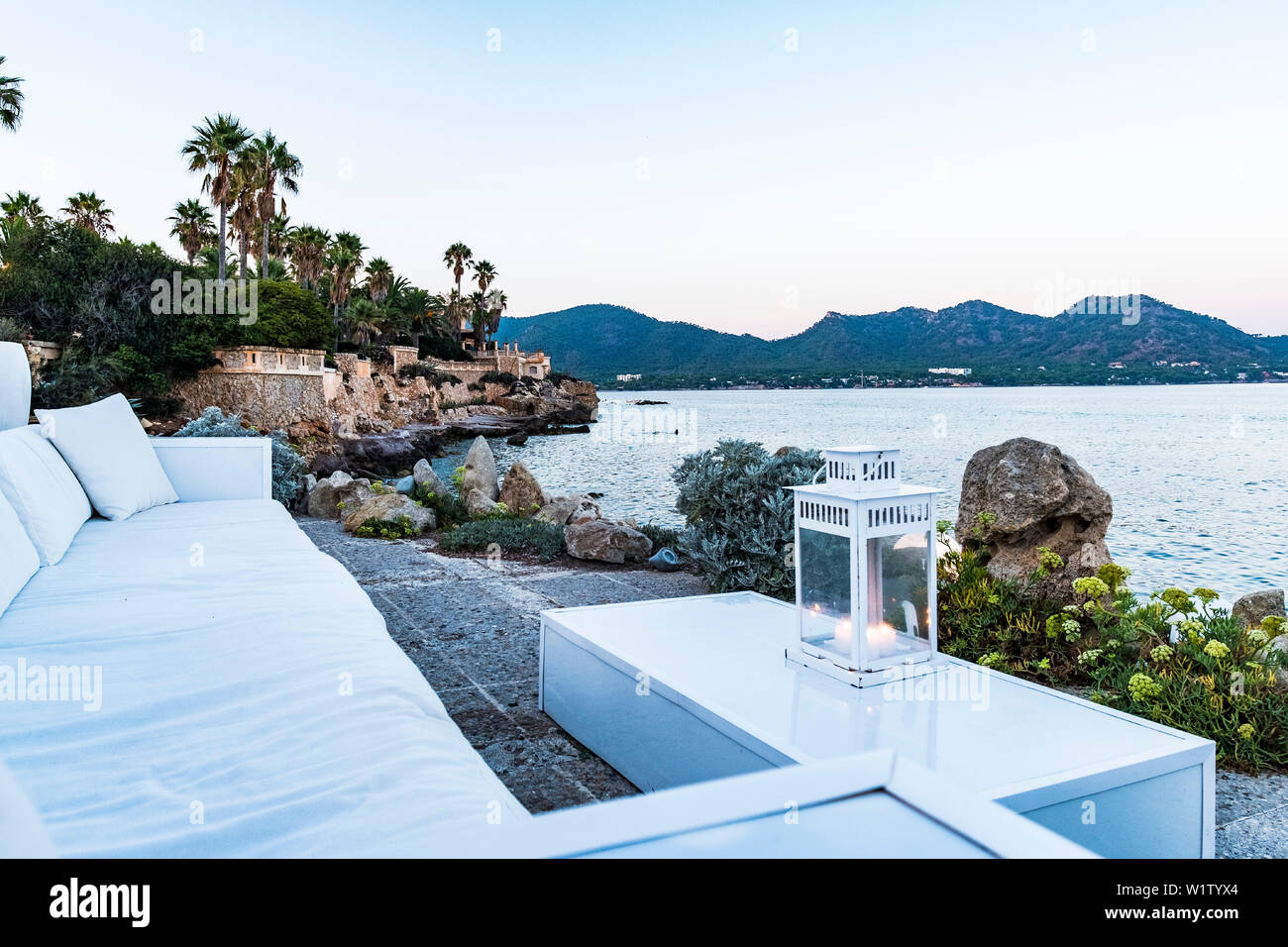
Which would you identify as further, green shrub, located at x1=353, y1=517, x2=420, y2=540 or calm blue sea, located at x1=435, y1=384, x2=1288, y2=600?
calm blue sea, located at x1=435, y1=384, x2=1288, y2=600

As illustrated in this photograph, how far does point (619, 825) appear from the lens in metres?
0.73

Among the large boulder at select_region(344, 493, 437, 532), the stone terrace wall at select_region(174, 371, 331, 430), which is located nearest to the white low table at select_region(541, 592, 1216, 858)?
the large boulder at select_region(344, 493, 437, 532)

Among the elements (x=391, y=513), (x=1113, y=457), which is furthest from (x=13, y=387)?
(x=1113, y=457)

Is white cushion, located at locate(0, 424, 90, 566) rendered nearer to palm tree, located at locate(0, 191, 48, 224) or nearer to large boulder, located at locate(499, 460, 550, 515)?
large boulder, located at locate(499, 460, 550, 515)

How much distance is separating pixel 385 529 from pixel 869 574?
231 inches

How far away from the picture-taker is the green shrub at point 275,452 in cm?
812

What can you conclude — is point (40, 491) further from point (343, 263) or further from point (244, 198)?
point (343, 263)

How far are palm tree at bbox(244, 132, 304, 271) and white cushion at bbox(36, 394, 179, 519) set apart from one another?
89.9 feet

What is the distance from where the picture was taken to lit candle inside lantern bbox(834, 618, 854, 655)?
227cm

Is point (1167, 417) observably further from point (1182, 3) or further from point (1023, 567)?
point (1023, 567)

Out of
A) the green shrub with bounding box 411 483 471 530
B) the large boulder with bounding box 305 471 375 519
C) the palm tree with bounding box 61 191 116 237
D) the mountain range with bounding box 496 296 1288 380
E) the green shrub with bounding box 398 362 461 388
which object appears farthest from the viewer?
the mountain range with bounding box 496 296 1288 380

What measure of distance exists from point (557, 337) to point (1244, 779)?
265 ft

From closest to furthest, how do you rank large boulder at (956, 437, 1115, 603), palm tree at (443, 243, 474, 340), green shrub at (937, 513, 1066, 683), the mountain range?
green shrub at (937, 513, 1066, 683) < large boulder at (956, 437, 1115, 603) < the mountain range < palm tree at (443, 243, 474, 340)

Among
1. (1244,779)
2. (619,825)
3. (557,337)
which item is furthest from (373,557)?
(557,337)
